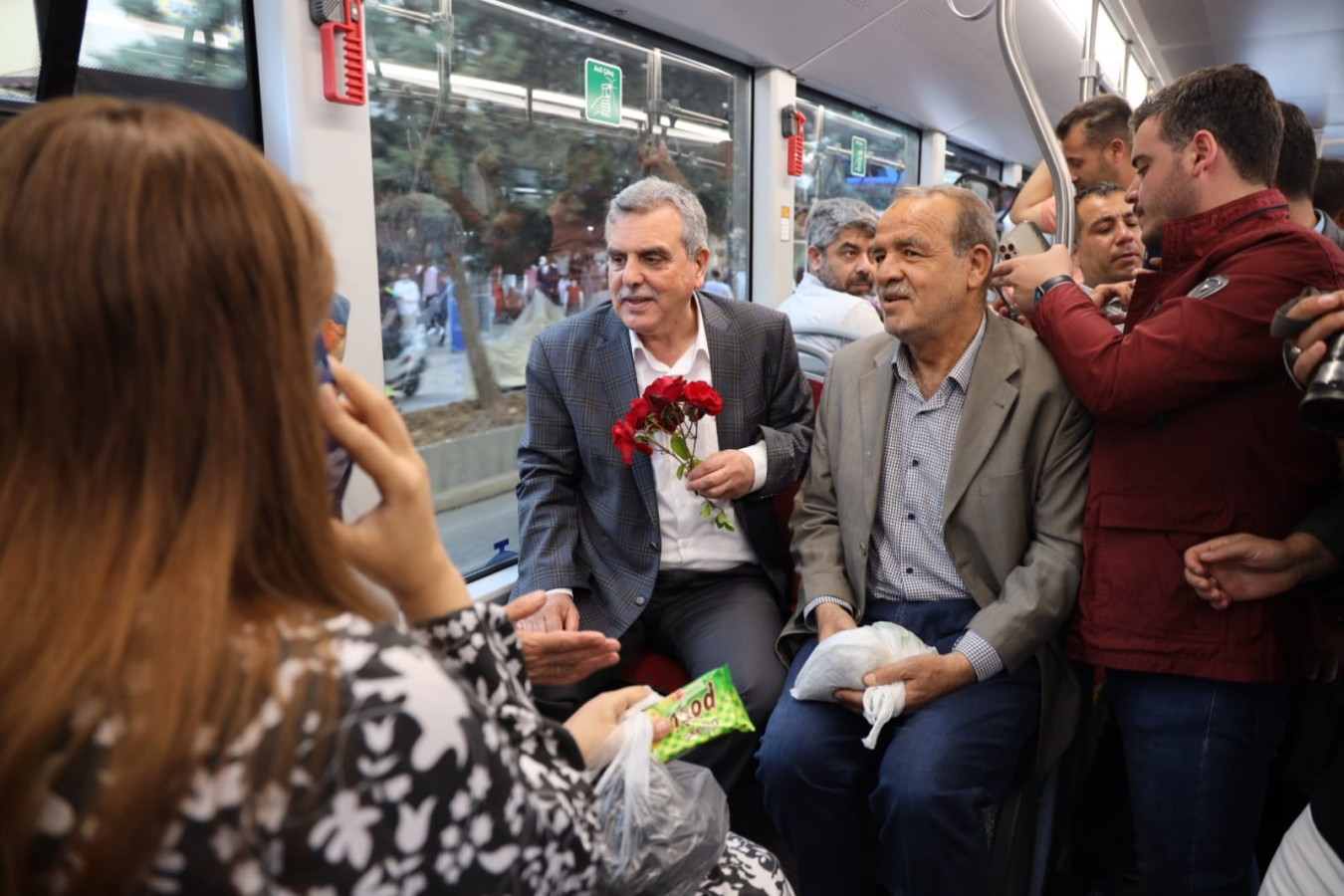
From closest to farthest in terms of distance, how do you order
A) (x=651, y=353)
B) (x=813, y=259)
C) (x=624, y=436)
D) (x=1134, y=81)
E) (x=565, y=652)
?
(x=565, y=652)
(x=624, y=436)
(x=651, y=353)
(x=813, y=259)
(x=1134, y=81)

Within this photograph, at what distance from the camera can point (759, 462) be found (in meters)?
2.75

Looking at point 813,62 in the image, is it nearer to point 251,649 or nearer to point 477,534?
point 477,534

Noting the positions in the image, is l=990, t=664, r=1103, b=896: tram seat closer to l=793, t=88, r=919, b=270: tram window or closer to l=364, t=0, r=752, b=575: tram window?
l=364, t=0, r=752, b=575: tram window

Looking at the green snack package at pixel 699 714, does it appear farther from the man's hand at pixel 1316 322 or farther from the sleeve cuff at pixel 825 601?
the man's hand at pixel 1316 322

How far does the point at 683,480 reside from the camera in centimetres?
283

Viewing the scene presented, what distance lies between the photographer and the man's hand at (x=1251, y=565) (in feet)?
6.43

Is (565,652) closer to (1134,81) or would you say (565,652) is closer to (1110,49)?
(1110,49)

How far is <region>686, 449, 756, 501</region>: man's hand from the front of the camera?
2584 millimetres

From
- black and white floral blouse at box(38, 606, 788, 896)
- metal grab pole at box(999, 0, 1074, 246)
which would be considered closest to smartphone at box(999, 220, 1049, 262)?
metal grab pole at box(999, 0, 1074, 246)

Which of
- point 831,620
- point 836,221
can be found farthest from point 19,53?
point 836,221

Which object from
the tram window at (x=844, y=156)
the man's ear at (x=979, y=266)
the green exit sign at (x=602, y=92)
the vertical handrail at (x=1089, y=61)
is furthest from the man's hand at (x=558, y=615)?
the tram window at (x=844, y=156)

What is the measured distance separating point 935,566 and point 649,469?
2.77 feet

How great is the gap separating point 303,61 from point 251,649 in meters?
2.36

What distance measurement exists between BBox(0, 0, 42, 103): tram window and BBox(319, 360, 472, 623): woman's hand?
1.62 m
